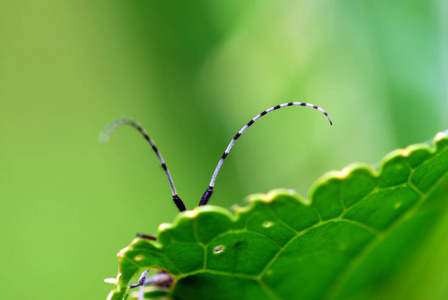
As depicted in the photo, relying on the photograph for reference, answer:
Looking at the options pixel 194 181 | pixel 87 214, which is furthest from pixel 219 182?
pixel 87 214

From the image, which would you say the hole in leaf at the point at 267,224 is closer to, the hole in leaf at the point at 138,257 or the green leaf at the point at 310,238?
the green leaf at the point at 310,238

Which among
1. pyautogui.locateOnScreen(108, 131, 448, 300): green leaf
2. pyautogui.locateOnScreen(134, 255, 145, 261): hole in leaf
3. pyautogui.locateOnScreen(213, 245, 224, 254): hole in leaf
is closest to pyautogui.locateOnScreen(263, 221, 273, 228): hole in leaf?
pyautogui.locateOnScreen(108, 131, 448, 300): green leaf

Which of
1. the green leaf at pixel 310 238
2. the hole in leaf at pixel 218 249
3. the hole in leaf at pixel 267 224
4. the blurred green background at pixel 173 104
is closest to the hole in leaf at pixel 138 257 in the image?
the green leaf at pixel 310 238

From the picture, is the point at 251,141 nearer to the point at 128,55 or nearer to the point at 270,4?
the point at 270,4

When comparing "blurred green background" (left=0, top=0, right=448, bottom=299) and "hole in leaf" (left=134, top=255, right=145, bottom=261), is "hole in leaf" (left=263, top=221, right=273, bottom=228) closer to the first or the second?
"hole in leaf" (left=134, top=255, right=145, bottom=261)

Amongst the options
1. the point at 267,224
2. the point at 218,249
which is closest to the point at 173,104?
the point at 218,249

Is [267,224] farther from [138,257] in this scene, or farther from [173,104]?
[173,104]
